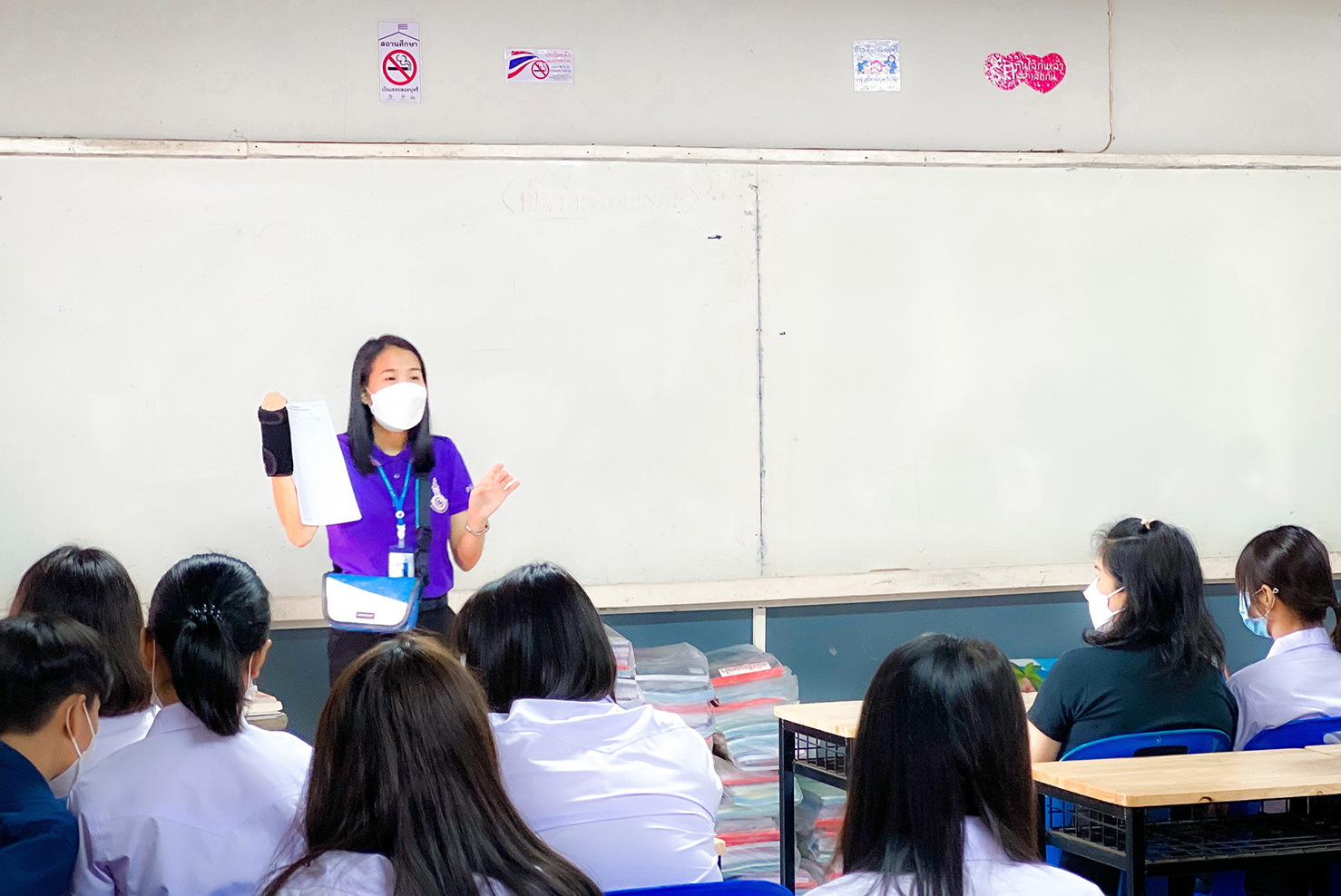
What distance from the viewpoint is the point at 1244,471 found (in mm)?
3883

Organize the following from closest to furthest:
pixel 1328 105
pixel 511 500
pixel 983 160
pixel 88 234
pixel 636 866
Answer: pixel 636 866 < pixel 88 234 < pixel 511 500 < pixel 983 160 < pixel 1328 105

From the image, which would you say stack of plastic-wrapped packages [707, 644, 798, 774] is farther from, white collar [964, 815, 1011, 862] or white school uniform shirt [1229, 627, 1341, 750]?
white collar [964, 815, 1011, 862]

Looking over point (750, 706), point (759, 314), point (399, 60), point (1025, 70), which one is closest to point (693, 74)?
point (759, 314)

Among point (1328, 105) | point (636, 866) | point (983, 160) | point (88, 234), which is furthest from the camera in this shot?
point (1328, 105)

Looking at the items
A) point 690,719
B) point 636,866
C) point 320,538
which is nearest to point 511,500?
point 320,538

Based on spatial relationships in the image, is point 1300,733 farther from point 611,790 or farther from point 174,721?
point 174,721

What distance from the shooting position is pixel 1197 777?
1.91m

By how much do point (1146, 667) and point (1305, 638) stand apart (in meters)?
0.49

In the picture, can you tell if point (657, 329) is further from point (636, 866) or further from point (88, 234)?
point (636, 866)

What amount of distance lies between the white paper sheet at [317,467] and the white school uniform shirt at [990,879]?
1.68 metres

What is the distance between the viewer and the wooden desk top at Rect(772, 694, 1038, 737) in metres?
2.33

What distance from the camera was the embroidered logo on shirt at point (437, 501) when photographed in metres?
2.77

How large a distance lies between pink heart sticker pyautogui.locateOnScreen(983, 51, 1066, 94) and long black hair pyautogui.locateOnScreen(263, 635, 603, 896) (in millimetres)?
3121

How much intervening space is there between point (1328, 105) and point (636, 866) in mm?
3673
